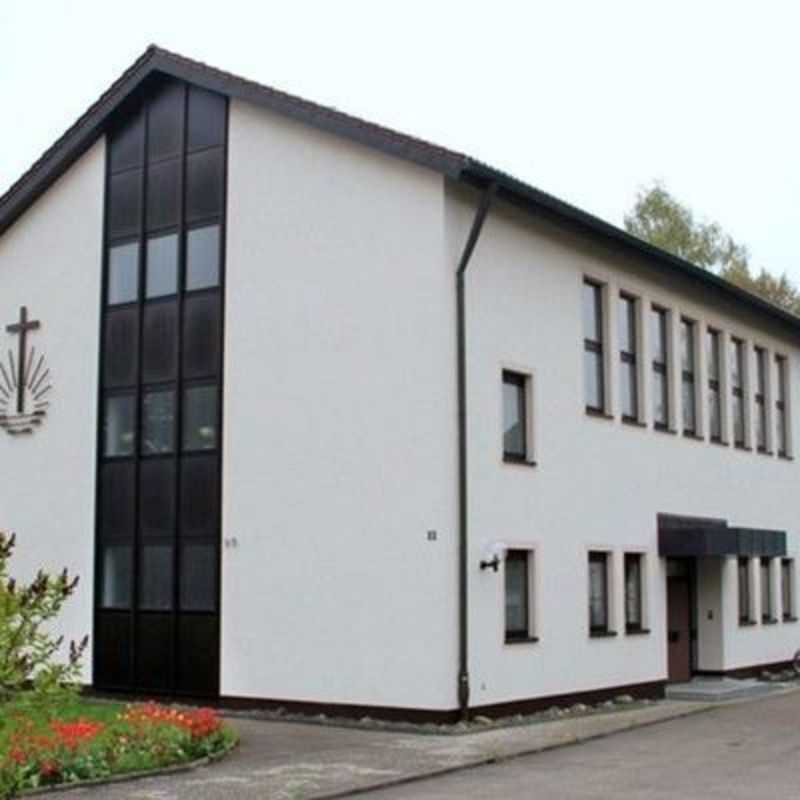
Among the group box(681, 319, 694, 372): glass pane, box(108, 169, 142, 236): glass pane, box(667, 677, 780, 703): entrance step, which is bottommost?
box(667, 677, 780, 703): entrance step

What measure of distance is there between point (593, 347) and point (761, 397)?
8.14 meters

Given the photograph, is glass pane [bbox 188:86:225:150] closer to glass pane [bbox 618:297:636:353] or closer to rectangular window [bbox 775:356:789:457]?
glass pane [bbox 618:297:636:353]

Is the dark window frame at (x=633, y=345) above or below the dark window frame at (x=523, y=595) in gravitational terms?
above

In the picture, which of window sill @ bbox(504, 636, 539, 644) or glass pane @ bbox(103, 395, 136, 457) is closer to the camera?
window sill @ bbox(504, 636, 539, 644)

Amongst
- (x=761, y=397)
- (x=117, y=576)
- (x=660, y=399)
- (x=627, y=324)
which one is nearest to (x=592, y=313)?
(x=627, y=324)

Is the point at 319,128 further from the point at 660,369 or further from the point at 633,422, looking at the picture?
the point at 660,369

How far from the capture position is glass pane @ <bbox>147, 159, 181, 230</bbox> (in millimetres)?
20938

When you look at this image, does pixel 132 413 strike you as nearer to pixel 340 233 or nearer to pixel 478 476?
pixel 340 233

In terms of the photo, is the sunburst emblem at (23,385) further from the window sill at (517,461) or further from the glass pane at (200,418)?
the window sill at (517,461)

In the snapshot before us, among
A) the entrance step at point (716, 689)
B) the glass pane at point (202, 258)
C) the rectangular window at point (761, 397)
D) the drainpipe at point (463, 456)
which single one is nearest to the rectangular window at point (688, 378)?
the rectangular window at point (761, 397)

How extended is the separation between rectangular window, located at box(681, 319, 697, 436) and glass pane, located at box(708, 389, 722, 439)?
709 millimetres

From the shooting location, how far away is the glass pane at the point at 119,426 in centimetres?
2100

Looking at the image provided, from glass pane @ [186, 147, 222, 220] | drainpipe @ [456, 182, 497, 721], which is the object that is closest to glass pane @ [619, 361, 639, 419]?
drainpipe @ [456, 182, 497, 721]

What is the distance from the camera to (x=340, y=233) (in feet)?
61.8
